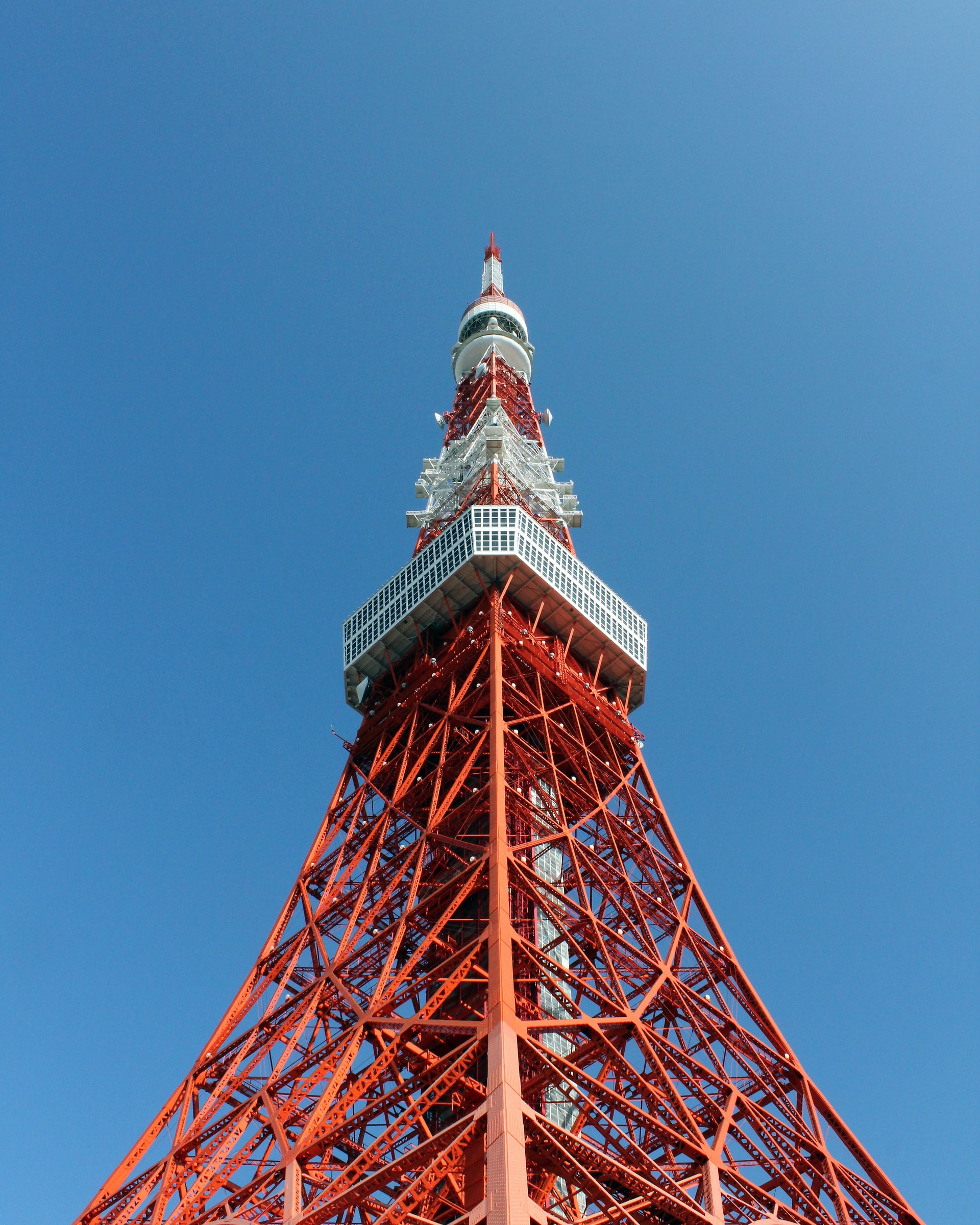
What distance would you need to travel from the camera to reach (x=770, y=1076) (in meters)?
24.1

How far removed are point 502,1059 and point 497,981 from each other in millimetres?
1731

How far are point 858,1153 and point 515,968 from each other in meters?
7.94

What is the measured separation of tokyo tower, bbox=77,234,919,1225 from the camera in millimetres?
18297

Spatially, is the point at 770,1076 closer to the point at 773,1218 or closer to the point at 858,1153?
the point at 858,1153

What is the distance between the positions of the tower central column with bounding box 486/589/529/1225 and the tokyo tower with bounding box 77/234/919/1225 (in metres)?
0.04

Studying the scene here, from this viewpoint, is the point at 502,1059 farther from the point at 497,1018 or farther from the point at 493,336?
the point at 493,336

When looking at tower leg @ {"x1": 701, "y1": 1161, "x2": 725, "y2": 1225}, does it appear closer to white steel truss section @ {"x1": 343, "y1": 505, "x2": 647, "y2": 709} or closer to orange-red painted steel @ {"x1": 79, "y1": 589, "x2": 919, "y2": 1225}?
orange-red painted steel @ {"x1": 79, "y1": 589, "x2": 919, "y2": 1225}

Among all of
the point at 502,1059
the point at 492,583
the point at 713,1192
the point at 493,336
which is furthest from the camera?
the point at 493,336

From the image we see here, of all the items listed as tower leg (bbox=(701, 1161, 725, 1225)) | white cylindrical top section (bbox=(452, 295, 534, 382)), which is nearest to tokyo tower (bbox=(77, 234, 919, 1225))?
tower leg (bbox=(701, 1161, 725, 1225))

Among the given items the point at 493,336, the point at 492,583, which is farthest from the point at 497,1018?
the point at 493,336

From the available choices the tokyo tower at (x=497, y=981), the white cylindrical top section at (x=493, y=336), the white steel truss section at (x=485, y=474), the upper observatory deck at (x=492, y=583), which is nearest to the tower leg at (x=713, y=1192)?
the tokyo tower at (x=497, y=981)

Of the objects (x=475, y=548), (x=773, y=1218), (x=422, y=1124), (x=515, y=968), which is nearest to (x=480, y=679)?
(x=475, y=548)

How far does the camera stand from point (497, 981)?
1920 centimetres

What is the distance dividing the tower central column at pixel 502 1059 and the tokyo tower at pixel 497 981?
42 millimetres
